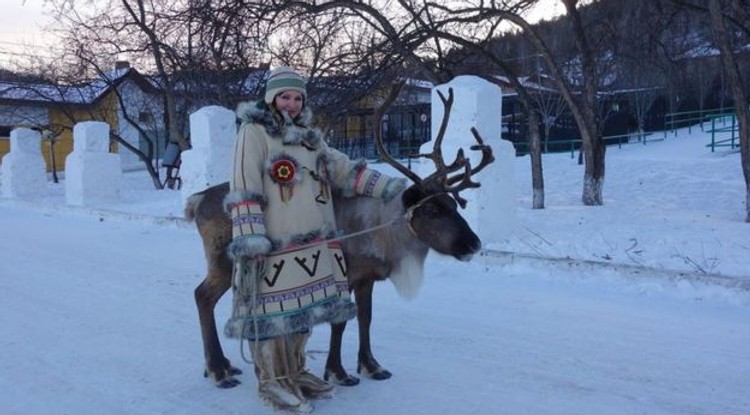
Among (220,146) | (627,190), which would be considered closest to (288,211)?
(220,146)

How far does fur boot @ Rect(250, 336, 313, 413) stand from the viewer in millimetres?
3998

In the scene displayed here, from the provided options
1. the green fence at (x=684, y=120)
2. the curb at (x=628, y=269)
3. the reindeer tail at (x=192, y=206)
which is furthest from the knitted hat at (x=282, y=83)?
the green fence at (x=684, y=120)

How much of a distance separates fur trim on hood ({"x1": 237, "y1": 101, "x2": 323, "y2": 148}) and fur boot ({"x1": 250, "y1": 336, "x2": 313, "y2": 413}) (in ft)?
3.87

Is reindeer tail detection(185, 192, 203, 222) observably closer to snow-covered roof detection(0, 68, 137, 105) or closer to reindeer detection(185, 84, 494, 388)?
reindeer detection(185, 84, 494, 388)

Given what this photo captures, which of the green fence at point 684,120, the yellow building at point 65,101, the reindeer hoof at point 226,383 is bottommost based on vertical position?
the reindeer hoof at point 226,383

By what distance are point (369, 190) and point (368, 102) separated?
1156 cm

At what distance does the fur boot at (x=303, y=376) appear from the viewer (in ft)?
13.6

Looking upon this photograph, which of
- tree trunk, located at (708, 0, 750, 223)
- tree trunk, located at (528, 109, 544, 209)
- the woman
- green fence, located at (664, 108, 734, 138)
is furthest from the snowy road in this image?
green fence, located at (664, 108, 734, 138)

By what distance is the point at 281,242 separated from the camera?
3967 millimetres

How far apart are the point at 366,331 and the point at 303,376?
56cm

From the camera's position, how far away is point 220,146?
40.2 ft

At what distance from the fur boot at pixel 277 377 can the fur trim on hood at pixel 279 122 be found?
3.87ft

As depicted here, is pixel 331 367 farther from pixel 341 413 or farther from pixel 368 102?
pixel 368 102

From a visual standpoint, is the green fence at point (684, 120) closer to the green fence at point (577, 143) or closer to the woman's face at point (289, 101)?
→ the green fence at point (577, 143)
